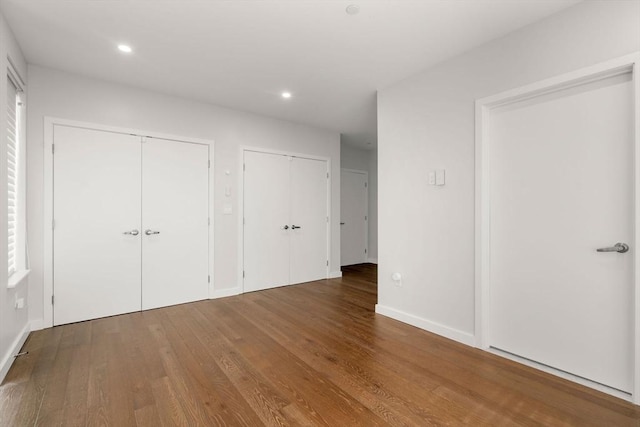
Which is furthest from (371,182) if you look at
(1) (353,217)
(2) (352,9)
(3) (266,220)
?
(2) (352,9)

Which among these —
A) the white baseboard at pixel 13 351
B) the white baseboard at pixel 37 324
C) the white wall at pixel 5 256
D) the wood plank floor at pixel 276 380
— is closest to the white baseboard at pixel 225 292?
the wood plank floor at pixel 276 380

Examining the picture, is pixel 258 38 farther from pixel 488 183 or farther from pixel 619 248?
pixel 619 248

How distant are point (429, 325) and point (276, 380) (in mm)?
1633

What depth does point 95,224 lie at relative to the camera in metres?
3.20

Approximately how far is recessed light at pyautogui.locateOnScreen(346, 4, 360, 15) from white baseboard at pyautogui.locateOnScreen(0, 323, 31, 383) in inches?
138

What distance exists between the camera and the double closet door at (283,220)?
436cm

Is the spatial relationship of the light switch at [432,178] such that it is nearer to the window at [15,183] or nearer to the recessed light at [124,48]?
the recessed light at [124,48]

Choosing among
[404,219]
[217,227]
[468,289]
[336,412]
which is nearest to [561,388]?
[468,289]

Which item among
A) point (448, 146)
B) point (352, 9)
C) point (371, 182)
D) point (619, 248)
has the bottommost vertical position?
point (619, 248)

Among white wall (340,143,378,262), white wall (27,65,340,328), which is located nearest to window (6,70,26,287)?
white wall (27,65,340,328)

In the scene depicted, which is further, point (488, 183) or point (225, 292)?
point (225, 292)

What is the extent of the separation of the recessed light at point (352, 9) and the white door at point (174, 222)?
2594mm

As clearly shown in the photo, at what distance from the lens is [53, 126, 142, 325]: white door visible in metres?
3.04

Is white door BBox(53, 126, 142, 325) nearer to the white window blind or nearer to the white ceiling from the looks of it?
the white window blind
